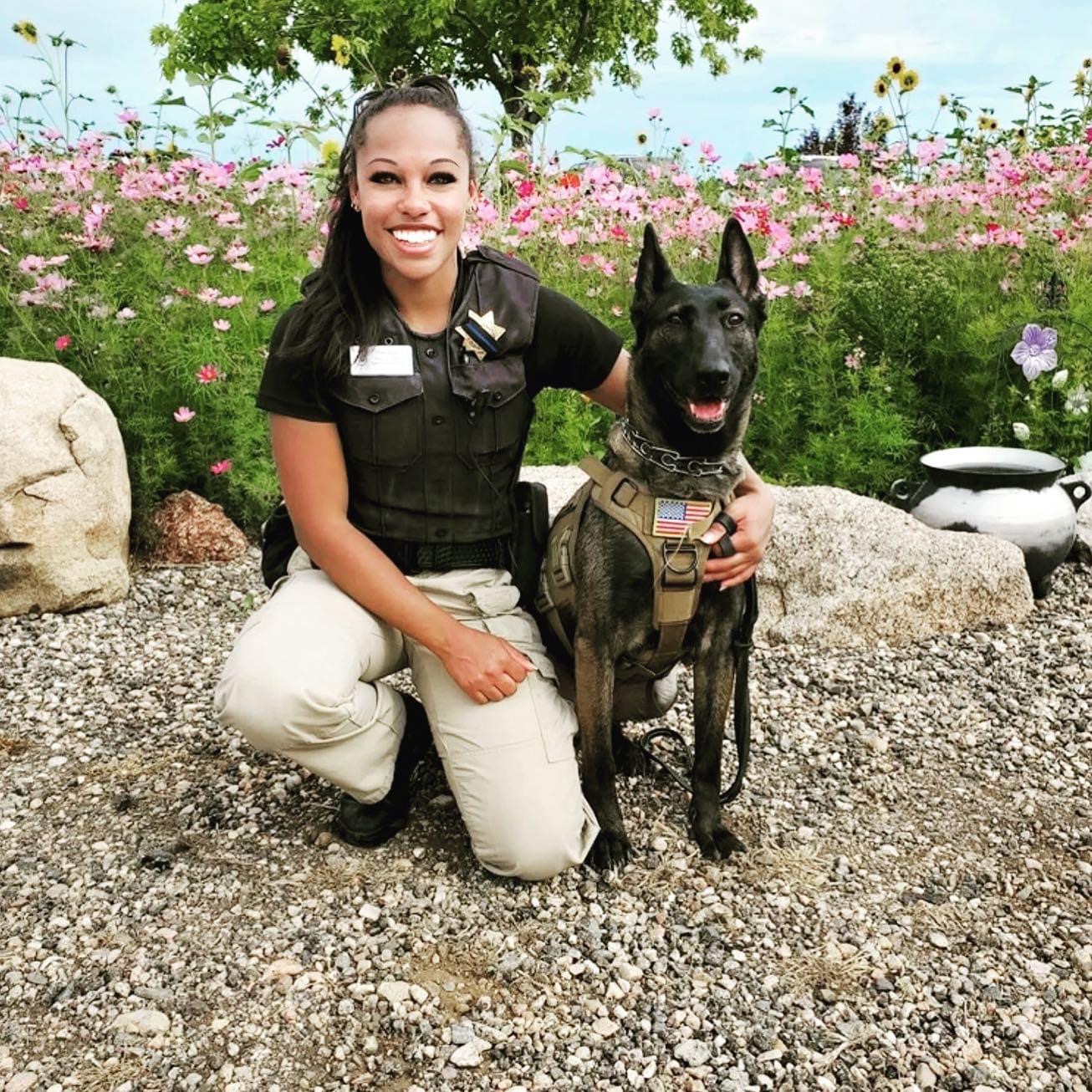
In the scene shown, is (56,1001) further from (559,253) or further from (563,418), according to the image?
(559,253)

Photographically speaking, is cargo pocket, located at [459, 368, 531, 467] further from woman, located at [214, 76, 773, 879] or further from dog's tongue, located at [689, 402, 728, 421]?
dog's tongue, located at [689, 402, 728, 421]

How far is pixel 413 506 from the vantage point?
3.07 meters

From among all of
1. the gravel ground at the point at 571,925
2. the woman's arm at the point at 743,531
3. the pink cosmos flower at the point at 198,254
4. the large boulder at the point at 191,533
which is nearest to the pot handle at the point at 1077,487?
the gravel ground at the point at 571,925

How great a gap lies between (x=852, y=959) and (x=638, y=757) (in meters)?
1.00

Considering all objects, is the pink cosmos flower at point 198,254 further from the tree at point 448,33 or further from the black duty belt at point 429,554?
the tree at point 448,33

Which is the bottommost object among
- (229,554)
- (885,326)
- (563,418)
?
(229,554)

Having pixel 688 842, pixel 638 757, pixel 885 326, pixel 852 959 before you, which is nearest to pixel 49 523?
pixel 638 757

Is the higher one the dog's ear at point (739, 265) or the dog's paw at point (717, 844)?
the dog's ear at point (739, 265)

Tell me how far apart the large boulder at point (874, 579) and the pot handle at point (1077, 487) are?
61cm

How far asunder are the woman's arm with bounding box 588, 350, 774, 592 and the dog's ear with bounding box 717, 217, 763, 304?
0.37 metres

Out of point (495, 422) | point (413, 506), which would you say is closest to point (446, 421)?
point (495, 422)

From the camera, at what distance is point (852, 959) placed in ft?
8.91

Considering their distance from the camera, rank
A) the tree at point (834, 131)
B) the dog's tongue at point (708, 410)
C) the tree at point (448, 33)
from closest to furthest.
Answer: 1. the dog's tongue at point (708, 410)
2. the tree at point (834, 131)
3. the tree at point (448, 33)

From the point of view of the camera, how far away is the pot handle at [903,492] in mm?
5258
